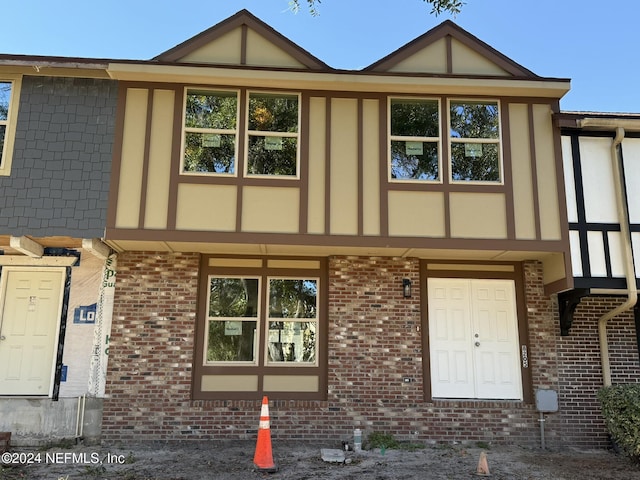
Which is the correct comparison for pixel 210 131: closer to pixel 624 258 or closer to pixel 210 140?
pixel 210 140

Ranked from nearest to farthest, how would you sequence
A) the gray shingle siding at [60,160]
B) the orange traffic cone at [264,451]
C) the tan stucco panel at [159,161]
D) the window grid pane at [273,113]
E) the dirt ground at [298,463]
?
the dirt ground at [298,463] < the orange traffic cone at [264,451] < the gray shingle siding at [60,160] < the tan stucco panel at [159,161] < the window grid pane at [273,113]

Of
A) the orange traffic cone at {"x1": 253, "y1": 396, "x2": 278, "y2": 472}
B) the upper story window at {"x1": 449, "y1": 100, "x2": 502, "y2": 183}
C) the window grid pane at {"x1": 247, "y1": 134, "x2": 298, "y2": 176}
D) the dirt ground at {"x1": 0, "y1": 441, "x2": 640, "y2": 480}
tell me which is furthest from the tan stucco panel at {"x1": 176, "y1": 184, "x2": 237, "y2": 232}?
the upper story window at {"x1": 449, "y1": 100, "x2": 502, "y2": 183}

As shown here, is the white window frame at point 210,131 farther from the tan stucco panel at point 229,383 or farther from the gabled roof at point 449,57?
the tan stucco panel at point 229,383

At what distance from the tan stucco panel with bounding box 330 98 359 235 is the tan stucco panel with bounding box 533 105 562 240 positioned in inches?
116

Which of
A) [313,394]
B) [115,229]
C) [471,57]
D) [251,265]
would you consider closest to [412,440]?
[313,394]

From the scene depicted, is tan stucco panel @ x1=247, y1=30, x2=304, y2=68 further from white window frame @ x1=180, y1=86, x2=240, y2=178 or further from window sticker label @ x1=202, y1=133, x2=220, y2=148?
window sticker label @ x1=202, y1=133, x2=220, y2=148

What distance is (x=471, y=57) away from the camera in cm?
895

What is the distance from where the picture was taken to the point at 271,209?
810 cm

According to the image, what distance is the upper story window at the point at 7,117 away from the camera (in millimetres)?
8078

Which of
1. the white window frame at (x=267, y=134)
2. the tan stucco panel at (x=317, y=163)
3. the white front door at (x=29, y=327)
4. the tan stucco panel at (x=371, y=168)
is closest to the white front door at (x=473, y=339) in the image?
the tan stucco panel at (x=371, y=168)

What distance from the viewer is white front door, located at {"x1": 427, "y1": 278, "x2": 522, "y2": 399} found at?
8672mm

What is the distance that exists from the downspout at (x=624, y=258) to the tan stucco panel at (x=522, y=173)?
1.38 metres

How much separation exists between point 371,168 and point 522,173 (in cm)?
243

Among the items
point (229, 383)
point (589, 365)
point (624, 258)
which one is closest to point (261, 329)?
point (229, 383)
